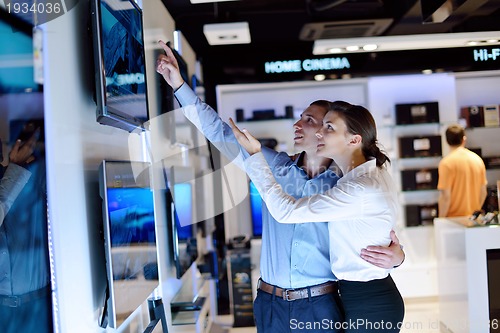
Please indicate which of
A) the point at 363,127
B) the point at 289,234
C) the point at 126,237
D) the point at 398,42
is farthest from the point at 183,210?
the point at 398,42

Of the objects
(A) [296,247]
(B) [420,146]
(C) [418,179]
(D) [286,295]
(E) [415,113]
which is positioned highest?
(E) [415,113]

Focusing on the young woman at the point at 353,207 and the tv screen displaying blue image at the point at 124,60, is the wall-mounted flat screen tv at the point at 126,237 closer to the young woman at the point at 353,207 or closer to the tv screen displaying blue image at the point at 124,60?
the tv screen displaying blue image at the point at 124,60

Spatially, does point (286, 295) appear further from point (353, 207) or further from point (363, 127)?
point (363, 127)

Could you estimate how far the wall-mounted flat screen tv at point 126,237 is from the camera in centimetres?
180

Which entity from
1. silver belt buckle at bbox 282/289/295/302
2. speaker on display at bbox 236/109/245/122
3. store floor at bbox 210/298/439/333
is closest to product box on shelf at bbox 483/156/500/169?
store floor at bbox 210/298/439/333

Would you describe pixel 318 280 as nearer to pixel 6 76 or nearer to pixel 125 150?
pixel 125 150

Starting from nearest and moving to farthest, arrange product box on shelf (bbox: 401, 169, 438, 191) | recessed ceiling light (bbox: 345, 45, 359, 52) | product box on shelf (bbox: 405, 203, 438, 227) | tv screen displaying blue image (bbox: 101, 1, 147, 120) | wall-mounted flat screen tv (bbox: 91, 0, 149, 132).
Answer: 1. wall-mounted flat screen tv (bbox: 91, 0, 149, 132)
2. tv screen displaying blue image (bbox: 101, 1, 147, 120)
3. recessed ceiling light (bbox: 345, 45, 359, 52)
4. product box on shelf (bbox: 401, 169, 438, 191)
5. product box on shelf (bbox: 405, 203, 438, 227)

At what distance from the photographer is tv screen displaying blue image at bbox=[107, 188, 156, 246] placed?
1850 millimetres

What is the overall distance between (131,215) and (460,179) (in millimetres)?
2789

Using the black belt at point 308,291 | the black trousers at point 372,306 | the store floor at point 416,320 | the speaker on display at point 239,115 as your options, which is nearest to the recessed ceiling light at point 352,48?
the speaker on display at point 239,115

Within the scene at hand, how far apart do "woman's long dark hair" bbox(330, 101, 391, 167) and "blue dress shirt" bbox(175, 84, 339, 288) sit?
0.22m

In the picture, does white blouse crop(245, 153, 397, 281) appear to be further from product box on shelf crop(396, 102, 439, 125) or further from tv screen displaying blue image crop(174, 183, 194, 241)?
product box on shelf crop(396, 102, 439, 125)

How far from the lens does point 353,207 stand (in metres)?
2.03

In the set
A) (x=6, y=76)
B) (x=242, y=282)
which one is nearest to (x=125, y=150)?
(x=6, y=76)
